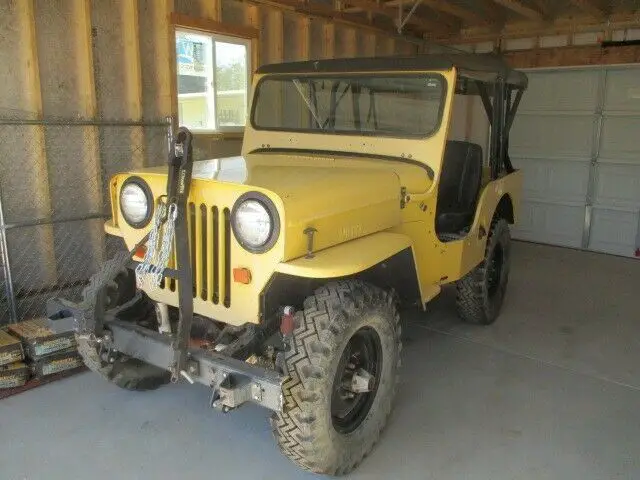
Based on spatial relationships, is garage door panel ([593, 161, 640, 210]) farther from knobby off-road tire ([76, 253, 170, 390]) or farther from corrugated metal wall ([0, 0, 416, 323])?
knobby off-road tire ([76, 253, 170, 390])

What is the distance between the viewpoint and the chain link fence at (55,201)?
179 inches

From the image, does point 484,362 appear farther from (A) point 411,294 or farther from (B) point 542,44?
(B) point 542,44

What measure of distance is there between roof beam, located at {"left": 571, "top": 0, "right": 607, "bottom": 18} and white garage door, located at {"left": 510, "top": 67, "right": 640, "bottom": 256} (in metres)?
0.77

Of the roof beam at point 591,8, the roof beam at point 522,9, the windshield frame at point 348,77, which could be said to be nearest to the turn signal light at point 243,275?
the windshield frame at point 348,77

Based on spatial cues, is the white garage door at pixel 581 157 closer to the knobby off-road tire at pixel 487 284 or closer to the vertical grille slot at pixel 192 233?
the knobby off-road tire at pixel 487 284

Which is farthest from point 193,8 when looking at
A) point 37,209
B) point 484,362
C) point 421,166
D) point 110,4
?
point 484,362

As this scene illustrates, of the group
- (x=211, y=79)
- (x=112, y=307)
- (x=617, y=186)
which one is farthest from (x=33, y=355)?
(x=617, y=186)

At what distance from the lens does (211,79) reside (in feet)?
19.8

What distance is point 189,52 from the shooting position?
5.83 meters

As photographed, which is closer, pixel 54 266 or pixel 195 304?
pixel 195 304

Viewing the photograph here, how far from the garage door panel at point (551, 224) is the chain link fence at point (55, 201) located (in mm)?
6048

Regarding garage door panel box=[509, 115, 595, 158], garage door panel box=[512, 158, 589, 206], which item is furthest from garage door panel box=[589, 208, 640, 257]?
garage door panel box=[509, 115, 595, 158]

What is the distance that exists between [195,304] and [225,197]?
604 millimetres

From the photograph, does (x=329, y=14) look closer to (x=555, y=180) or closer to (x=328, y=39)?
(x=328, y=39)
